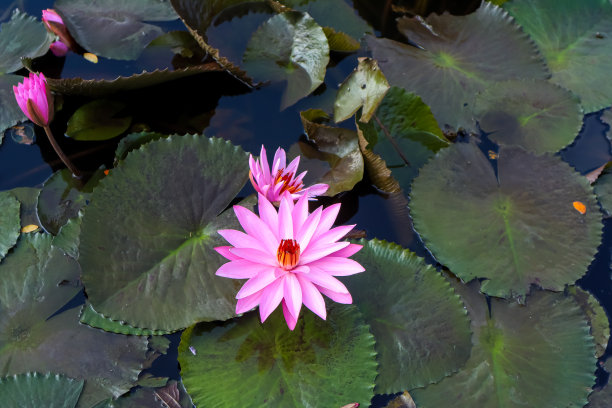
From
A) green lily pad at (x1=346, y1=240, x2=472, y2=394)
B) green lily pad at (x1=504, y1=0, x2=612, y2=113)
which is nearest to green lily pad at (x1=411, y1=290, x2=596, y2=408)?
green lily pad at (x1=346, y1=240, x2=472, y2=394)

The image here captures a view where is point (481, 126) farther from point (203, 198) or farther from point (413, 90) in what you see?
point (203, 198)

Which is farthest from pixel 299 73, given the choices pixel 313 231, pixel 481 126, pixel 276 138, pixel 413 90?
pixel 313 231

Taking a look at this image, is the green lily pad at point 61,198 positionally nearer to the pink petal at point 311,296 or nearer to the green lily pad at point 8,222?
the green lily pad at point 8,222

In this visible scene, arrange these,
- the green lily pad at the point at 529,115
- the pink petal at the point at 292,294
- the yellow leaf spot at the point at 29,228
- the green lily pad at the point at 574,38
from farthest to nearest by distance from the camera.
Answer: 1. the green lily pad at the point at 574,38
2. the green lily pad at the point at 529,115
3. the yellow leaf spot at the point at 29,228
4. the pink petal at the point at 292,294

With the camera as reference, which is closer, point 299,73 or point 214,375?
point 214,375

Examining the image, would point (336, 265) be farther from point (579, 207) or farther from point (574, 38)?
point (574, 38)

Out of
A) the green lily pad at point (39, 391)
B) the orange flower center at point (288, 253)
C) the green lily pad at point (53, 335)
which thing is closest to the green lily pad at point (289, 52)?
the orange flower center at point (288, 253)

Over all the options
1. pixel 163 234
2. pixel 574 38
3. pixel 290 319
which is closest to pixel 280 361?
pixel 290 319
